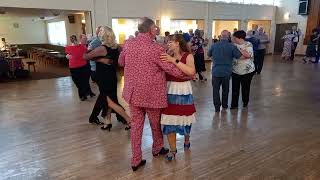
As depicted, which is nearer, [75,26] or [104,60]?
[104,60]

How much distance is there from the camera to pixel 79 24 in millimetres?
12867

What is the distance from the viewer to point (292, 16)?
1546 cm

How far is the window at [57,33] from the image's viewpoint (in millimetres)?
15340

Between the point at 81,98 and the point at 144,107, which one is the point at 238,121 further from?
the point at 81,98

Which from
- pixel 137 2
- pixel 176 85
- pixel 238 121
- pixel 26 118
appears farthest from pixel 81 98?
pixel 137 2

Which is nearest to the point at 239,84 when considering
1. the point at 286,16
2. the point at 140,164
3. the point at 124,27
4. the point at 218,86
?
the point at 218,86

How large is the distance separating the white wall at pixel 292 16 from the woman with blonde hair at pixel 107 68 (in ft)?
45.9

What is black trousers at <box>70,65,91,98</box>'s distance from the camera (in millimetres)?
5855

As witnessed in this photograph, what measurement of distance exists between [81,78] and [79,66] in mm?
266

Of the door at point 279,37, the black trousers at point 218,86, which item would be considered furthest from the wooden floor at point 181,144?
the door at point 279,37

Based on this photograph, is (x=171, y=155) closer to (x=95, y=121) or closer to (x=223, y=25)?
(x=95, y=121)

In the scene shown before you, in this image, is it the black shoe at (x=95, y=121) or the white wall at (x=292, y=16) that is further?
the white wall at (x=292, y=16)

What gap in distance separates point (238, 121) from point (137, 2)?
766 centimetres

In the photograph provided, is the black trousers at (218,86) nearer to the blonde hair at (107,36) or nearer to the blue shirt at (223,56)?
the blue shirt at (223,56)
